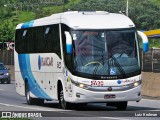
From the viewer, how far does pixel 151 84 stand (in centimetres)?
3197

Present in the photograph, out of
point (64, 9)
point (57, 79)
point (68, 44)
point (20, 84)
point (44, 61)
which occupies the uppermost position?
point (68, 44)

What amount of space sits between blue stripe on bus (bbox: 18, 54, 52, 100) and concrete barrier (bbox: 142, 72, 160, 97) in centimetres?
586

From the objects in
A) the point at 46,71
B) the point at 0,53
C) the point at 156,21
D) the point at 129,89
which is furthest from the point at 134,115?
the point at 156,21

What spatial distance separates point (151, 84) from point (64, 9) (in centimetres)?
11836

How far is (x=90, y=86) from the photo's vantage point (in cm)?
2211

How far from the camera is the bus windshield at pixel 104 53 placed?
22.3m

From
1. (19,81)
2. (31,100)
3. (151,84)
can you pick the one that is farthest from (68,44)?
(151,84)

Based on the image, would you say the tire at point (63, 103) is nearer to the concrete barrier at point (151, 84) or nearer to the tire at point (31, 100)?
the tire at point (31, 100)

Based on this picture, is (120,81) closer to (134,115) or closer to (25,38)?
(134,115)

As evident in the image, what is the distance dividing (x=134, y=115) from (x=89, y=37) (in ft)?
11.0

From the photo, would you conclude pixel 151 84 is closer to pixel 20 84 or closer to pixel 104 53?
pixel 20 84

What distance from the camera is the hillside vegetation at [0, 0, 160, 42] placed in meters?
128

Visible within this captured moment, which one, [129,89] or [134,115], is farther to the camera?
[129,89]

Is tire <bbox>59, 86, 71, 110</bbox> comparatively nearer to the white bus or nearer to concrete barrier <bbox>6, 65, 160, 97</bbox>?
the white bus
